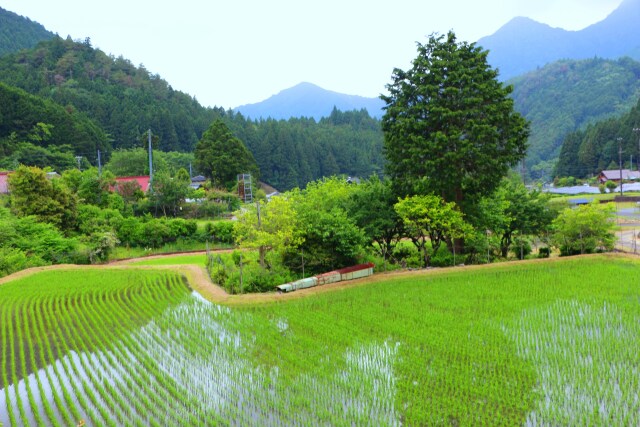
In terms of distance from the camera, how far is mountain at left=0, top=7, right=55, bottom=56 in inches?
3538

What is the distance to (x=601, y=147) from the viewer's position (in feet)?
215

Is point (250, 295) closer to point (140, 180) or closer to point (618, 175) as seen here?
point (140, 180)

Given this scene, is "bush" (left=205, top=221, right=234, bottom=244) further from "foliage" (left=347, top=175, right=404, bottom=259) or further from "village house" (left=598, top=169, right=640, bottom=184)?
"village house" (left=598, top=169, right=640, bottom=184)

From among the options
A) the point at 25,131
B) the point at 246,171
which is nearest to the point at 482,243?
the point at 246,171

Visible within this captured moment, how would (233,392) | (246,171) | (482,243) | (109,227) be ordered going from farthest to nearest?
(246,171) → (109,227) → (482,243) → (233,392)

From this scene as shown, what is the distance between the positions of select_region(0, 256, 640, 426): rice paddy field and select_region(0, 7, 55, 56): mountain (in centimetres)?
9763

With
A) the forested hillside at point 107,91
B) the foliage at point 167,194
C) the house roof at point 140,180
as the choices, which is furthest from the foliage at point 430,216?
the forested hillside at point 107,91

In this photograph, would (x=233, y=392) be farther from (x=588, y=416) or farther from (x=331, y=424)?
(x=588, y=416)

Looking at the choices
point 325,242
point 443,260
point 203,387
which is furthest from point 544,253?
point 203,387

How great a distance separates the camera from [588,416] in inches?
267

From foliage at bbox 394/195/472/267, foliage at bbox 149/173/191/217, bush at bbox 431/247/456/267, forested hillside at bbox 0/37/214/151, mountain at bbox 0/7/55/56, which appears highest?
mountain at bbox 0/7/55/56

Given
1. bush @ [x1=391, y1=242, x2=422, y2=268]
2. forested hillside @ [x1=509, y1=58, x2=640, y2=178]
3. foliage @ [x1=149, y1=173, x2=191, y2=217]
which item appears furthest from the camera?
forested hillside @ [x1=509, y1=58, x2=640, y2=178]

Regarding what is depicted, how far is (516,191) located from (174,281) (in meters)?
15.5

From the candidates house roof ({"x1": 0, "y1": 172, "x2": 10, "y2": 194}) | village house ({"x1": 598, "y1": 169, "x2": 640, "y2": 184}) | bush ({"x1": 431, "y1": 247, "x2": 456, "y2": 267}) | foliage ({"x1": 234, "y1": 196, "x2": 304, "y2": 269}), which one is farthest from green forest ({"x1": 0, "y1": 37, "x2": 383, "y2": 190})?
foliage ({"x1": 234, "y1": 196, "x2": 304, "y2": 269})
